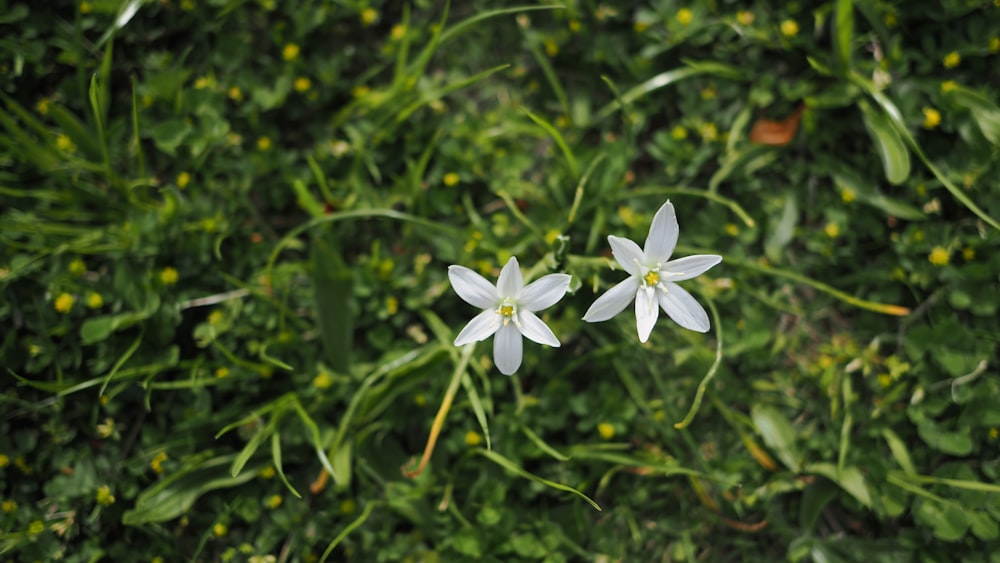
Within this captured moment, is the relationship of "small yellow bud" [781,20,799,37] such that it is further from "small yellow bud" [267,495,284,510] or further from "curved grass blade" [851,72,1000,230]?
"small yellow bud" [267,495,284,510]

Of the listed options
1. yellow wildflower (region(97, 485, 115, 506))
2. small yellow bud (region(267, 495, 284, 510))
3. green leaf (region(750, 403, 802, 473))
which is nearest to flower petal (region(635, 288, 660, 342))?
green leaf (region(750, 403, 802, 473))

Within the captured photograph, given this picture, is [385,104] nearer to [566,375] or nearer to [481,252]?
[481,252]

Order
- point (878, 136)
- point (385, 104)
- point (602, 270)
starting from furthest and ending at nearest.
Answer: point (385, 104)
point (878, 136)
point (602, 270)

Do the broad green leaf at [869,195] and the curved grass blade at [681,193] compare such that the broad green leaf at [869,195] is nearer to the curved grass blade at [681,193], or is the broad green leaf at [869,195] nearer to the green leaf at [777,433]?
the curved grass blade at [681,193]

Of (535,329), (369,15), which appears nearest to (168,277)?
(369,15)

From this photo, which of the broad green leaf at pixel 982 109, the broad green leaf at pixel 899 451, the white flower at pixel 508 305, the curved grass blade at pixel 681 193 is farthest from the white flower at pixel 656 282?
the broad green leaf at pixel 982 109

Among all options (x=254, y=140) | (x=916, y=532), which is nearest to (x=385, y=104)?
(x=254, y=140)

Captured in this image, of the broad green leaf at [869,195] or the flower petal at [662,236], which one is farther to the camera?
→ the broad green leaf at [869,195]
